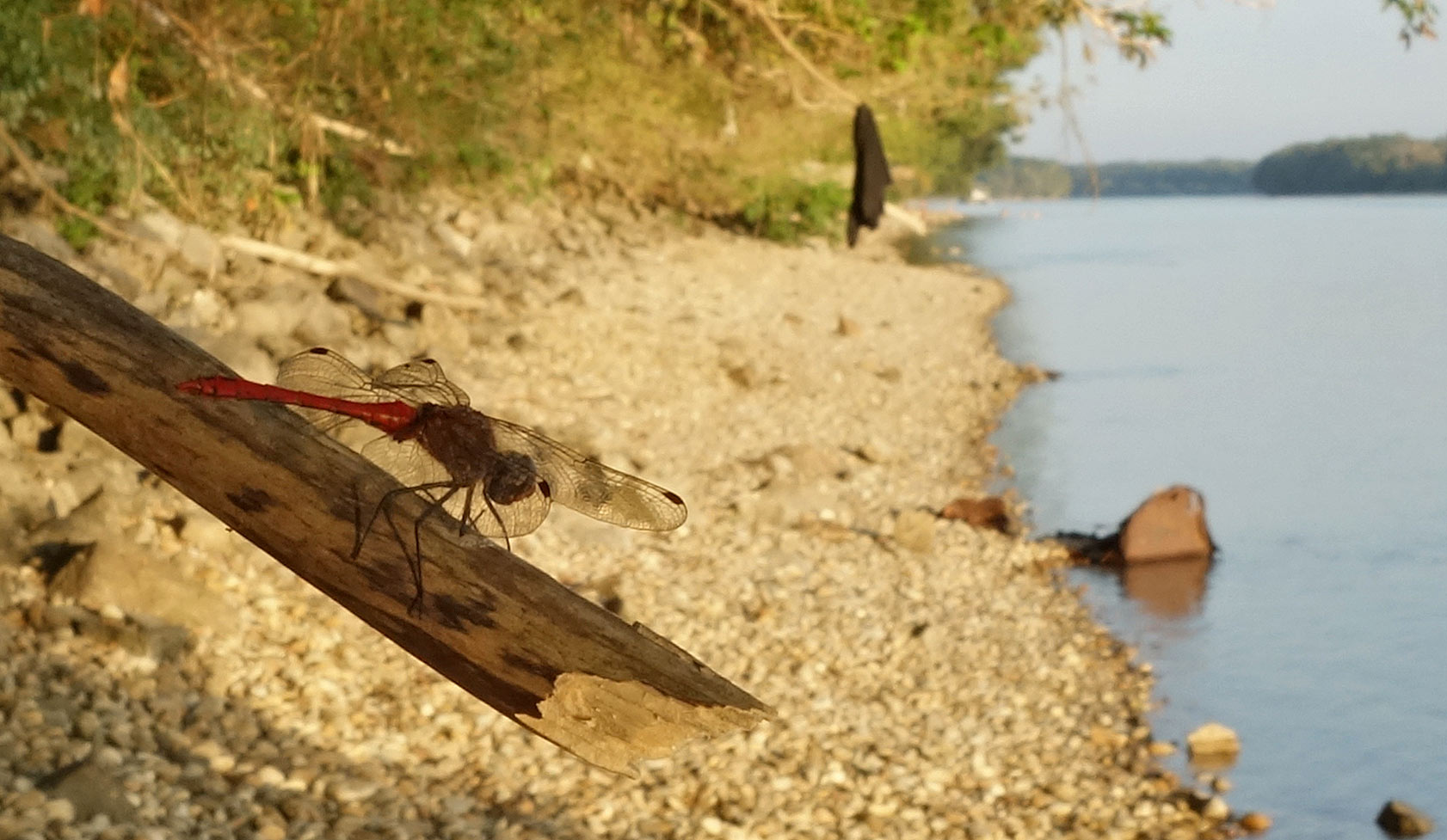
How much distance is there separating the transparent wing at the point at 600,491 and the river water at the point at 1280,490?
15.0ft

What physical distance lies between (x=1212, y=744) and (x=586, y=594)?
320 centimetres

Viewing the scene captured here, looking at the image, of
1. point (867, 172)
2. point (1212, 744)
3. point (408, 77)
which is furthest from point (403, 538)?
point (408, 77)

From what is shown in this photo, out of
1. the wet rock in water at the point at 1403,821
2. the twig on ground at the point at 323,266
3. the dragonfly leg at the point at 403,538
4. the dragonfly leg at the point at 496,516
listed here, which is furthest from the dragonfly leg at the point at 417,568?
the twig on ground at the point at 323,266

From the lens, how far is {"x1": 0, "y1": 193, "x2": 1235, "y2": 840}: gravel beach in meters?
5.16

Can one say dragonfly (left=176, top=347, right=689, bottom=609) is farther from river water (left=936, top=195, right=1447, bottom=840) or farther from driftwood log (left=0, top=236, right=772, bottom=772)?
river water (left=936, top=195, right=1447, bottom=840)

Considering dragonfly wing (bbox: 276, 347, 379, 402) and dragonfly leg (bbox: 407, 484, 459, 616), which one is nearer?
dragonfly leg (bbox: 407, 484, 459, 616)

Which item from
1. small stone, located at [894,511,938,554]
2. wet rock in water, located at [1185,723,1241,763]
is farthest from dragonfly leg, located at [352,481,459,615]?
small stone, located at [894,511,938,554]

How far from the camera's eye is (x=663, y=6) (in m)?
10.5

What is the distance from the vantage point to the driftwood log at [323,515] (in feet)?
8.75

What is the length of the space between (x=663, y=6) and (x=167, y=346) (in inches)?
325

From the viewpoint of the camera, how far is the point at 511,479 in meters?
3.04

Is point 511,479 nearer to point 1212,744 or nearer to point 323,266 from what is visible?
point 1212,744

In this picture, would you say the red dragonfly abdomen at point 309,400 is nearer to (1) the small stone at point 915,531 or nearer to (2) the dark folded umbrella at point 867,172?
(1) the small stone at point 915,531

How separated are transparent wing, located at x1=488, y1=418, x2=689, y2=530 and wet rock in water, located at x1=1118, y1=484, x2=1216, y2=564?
24.0 feet
